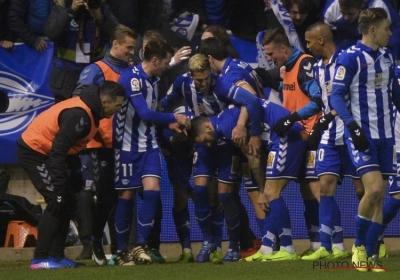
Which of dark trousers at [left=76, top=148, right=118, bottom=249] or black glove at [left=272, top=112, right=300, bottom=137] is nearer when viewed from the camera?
black glove at [left=272, top=112, right=300, bottom=137]

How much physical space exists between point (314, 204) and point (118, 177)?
6.70 ft

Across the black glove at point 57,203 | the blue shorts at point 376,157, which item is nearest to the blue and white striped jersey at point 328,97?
the blue shorts at point 376,157

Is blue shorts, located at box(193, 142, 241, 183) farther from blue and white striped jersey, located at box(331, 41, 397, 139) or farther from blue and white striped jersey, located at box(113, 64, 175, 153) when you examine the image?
blue and white striped jersey, located at box(331, 41, 397, 139)

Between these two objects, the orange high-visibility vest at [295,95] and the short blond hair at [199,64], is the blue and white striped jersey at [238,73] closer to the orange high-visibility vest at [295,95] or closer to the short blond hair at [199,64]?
the orange high-visibility vest at [295,95]

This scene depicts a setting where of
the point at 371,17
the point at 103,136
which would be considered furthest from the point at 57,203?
Answer: the point at 371,17

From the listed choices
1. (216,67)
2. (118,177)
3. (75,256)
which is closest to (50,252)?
(118,177)

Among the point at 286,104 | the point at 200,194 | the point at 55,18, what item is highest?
the point at 55,18

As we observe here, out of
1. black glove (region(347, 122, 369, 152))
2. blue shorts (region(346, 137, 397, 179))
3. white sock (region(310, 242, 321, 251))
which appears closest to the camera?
black glove (region(347, 122, 369, 152))

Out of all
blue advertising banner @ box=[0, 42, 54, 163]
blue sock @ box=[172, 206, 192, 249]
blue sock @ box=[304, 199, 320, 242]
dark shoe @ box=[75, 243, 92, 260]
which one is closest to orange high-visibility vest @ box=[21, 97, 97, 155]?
blue sock @ box=[172, 206, 192, 249]

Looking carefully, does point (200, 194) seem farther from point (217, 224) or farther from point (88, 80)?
point (88, 80)

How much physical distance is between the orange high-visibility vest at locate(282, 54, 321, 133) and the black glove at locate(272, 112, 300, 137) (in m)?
0.65

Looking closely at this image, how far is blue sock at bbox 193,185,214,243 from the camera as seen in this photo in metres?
11.3

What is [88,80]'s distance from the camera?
11.3 metres

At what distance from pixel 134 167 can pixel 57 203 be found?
94 cm
